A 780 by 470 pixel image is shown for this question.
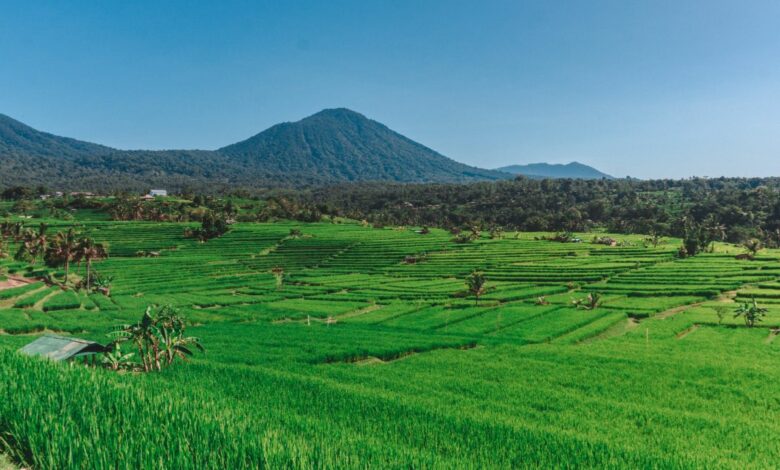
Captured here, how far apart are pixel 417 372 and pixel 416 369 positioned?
3.45ft

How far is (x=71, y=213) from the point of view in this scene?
479 feet

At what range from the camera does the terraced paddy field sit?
9.09 meters

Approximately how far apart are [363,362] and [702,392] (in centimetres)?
1802

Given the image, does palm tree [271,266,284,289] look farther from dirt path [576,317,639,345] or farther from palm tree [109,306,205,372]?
palm tree [109,306,205,372]

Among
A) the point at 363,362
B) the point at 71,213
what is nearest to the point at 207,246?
the point at 71,213

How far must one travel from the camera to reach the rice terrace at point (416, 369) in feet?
30.2

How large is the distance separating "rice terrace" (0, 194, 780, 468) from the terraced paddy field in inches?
4.0

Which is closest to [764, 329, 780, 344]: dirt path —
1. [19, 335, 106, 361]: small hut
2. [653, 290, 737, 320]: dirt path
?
[653, 290, 737, 320]: dirt path

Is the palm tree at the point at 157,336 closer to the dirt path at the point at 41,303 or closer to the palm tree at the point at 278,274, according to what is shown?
the dirt path at the point at 41,303

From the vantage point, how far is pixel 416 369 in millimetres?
28656

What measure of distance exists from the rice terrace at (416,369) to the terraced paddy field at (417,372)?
101 mm

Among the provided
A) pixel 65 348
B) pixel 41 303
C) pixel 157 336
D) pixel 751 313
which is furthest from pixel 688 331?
pixel 41 303

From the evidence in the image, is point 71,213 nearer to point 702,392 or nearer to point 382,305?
point 382,305

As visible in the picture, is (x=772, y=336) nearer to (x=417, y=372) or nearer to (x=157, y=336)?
(x=417, y=372)
